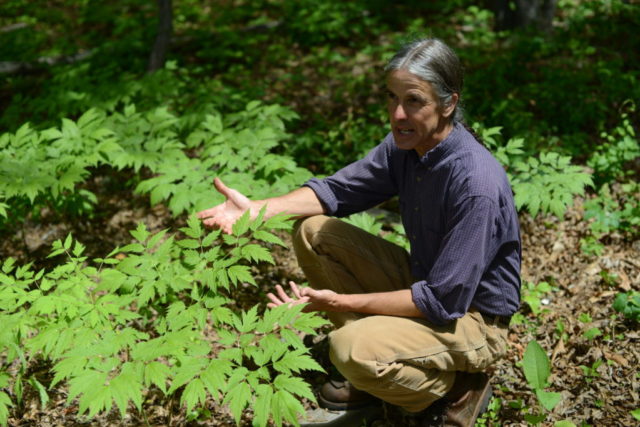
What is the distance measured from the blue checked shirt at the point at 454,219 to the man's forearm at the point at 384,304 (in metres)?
0.06

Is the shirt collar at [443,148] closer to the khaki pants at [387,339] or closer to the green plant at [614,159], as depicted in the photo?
the khaki pants at [387,339]

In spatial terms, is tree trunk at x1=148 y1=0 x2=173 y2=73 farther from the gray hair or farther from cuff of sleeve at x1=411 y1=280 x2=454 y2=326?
cuff of sleeve at x1=411 y1=280 x2=454 y2=326

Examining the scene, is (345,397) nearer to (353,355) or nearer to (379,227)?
(353,355)

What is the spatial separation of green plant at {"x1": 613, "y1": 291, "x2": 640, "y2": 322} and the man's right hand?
102 inches

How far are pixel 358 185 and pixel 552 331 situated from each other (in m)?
1.80

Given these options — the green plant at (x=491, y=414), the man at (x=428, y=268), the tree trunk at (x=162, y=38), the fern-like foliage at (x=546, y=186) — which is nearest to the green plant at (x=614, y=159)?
the fern-like foliage at (x=546, y=186)

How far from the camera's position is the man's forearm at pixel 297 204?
352 centimetres

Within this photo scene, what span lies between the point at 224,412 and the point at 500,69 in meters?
5.36

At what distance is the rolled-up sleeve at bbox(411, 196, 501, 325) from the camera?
2.71 metres

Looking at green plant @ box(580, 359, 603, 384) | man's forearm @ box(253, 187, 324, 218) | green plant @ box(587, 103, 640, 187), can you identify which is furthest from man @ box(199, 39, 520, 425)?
green plant @ box(587, 103, 640, 187)

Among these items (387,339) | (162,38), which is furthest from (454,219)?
(162,38)

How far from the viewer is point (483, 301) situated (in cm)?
309

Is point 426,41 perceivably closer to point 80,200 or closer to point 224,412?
point 224,412

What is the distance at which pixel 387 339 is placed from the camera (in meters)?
2.81
